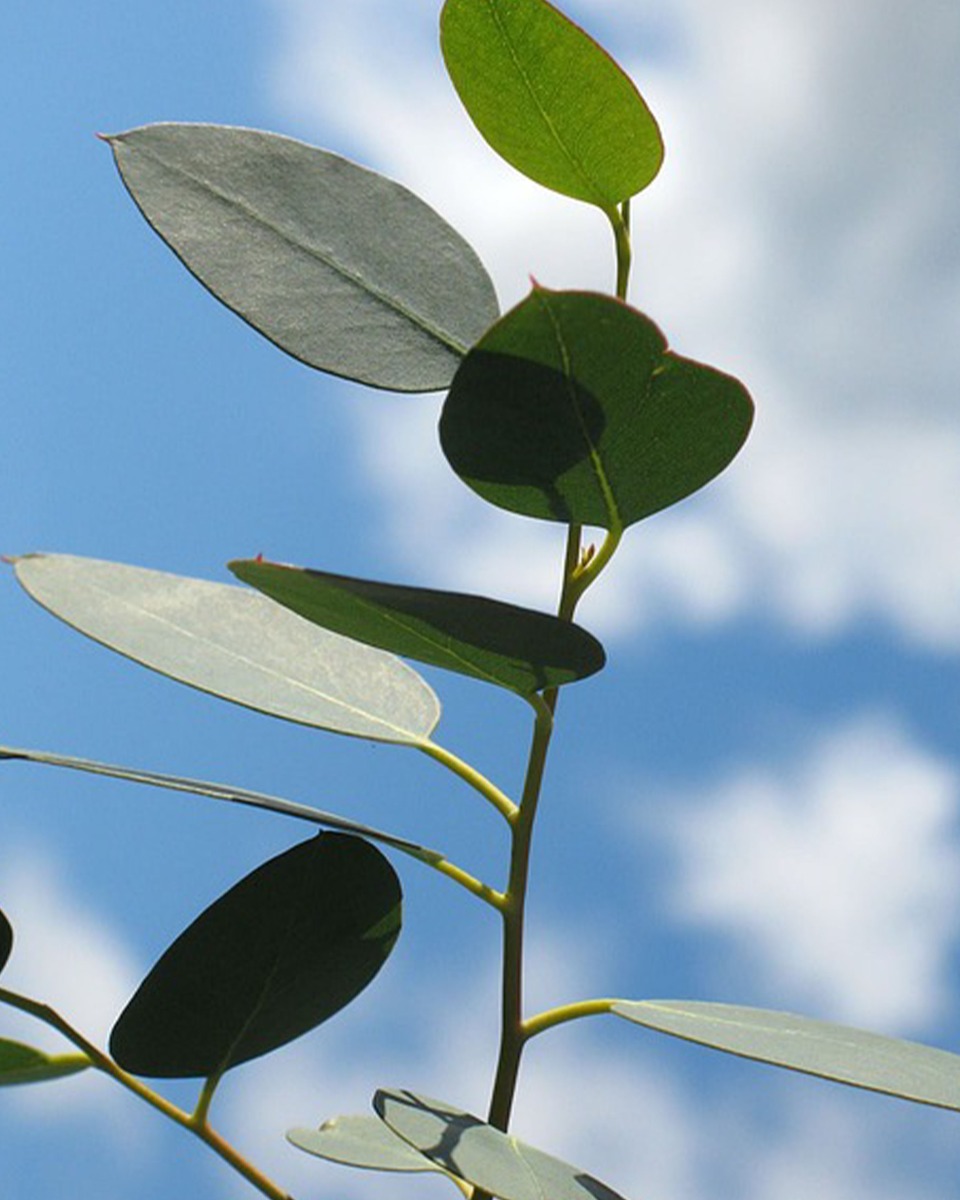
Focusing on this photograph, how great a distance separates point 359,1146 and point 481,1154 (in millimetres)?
165

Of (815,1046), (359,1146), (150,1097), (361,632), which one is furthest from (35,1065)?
(815,1046)

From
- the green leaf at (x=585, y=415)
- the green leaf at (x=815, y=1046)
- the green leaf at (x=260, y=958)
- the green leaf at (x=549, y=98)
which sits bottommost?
the green leaf at (x=260, y=958)

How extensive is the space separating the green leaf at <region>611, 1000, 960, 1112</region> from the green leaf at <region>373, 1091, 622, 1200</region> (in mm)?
94

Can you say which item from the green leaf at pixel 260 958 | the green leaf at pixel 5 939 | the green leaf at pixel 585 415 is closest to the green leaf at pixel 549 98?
the green leaf at pixel 585 415

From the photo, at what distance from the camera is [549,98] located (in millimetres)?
880

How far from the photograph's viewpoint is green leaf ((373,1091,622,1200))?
727 millimetres

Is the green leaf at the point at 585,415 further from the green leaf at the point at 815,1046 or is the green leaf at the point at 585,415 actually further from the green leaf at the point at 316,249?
the green leaf at the point at 815,1046

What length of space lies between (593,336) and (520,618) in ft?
0.43

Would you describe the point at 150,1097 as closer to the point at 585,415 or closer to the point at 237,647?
the point at 237,647

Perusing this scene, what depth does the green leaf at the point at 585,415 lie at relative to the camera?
0.70 metres

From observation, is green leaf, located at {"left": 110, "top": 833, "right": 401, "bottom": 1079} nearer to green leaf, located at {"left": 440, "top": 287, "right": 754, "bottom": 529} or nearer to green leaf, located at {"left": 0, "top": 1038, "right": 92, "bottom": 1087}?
green leaf, located at {"left": 0, "top": 1038, "right": 92, "bottom": 1087}

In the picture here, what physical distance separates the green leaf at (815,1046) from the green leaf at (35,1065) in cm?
27

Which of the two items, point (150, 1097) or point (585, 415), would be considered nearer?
point (585, 415)

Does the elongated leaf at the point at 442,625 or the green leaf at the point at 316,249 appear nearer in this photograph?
the elongated leaf at the point at 442,625
